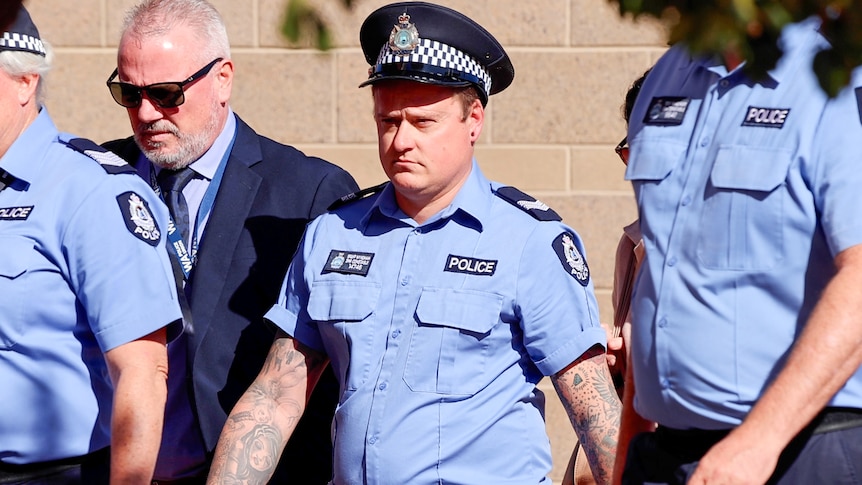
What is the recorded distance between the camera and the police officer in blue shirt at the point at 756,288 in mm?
2303

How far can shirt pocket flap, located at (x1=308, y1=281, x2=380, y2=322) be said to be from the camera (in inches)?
125

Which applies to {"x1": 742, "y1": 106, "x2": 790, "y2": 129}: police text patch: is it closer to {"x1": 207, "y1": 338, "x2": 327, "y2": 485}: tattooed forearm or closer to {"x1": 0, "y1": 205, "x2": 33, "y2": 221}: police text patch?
{"x1": 207, "y1": 338, "x2": 327, "y2": 485}: tattooed forearm

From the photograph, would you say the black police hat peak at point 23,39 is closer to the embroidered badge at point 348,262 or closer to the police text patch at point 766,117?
the embroidered badge at point 348,262

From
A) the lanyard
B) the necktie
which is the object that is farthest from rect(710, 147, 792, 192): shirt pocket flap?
the necktie

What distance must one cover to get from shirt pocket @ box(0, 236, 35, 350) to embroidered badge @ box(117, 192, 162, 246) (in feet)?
0.76

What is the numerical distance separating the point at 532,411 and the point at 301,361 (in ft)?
1.99

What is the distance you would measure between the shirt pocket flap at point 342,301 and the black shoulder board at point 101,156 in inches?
21.5

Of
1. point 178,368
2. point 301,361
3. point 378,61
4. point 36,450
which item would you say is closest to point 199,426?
point 178,368

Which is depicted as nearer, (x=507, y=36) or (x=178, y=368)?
(x=178, y=368)

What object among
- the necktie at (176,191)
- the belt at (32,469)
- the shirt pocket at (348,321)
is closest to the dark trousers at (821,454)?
the shirt pocket at (348,321)

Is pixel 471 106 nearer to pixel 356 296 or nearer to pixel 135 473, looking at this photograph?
pixel 356 296

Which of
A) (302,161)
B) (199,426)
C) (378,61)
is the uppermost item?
(378,61)

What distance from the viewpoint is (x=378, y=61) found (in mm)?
3408

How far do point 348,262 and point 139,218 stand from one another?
20.6 inches
